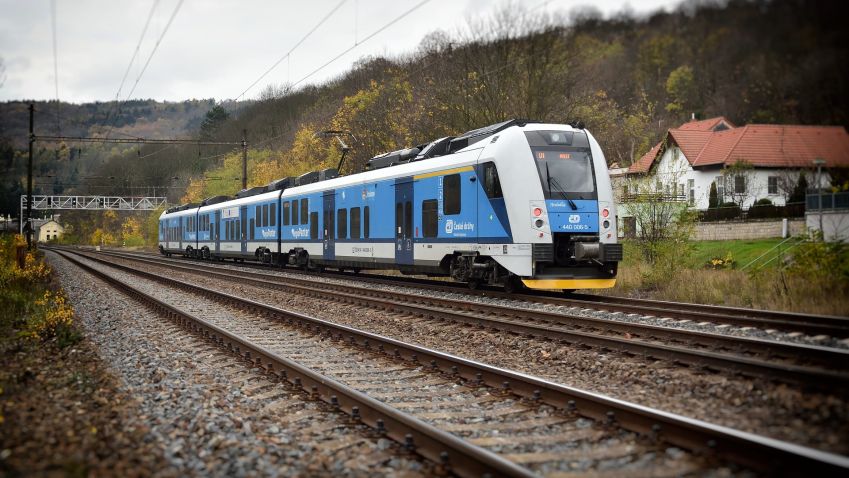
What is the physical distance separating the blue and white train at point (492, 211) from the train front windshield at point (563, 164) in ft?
0.07

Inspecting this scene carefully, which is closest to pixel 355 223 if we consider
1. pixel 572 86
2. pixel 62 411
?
pixel 572 86

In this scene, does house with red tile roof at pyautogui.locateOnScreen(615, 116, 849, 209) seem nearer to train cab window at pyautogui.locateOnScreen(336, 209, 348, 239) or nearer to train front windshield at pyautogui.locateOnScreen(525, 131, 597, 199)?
train front windshield at pyautogui.locateOnScreen(525, 131, 597, 199)

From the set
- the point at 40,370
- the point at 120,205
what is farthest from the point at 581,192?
the point at 120,205

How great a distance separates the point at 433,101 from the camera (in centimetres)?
2672

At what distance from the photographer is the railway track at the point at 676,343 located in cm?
618

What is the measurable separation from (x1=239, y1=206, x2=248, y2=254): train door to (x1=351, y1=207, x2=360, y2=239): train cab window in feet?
39.5

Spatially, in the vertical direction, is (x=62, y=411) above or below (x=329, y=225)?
below

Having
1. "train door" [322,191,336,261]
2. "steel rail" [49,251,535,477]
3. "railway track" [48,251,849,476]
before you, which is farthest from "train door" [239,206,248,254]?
"steel rail" [49,251,535,477]

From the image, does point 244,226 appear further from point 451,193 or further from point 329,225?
point 451,193

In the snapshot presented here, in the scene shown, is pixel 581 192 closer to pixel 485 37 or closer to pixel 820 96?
pixel 820 96

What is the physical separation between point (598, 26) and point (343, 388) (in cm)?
565

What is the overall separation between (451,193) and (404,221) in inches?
97.3

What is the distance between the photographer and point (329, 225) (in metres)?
22.0

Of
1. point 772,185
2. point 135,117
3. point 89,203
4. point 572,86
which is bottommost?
point 772,185
